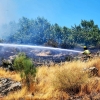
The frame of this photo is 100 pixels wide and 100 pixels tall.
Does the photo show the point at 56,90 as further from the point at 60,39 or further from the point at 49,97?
the point at 60,39

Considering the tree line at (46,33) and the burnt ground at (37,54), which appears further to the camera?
the tree line at (46,33)

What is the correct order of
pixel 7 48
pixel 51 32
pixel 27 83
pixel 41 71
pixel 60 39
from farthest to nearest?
1. pixel 60 39
2. pixel 51 32
3. pixel 7 48
4. pixel 41 71
5. pixel 27 83

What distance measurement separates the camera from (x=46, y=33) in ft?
281

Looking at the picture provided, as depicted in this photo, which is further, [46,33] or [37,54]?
[46,33]

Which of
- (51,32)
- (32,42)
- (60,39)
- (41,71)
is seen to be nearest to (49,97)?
(41,71)

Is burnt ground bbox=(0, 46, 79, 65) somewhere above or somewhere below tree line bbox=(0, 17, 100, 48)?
below

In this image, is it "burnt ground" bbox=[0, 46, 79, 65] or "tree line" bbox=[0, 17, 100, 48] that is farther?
"tree line" bbox=[0, 17, 100, 48]

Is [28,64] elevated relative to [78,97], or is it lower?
elevated

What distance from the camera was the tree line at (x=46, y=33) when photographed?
8206cm

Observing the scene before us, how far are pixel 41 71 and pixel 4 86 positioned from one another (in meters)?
3.39

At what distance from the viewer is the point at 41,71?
1350 centimetres

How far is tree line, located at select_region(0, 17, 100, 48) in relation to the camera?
82.1 m

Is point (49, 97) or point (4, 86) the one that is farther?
point (4, 86)

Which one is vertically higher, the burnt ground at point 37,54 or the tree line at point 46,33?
the tree line at point 46,33
